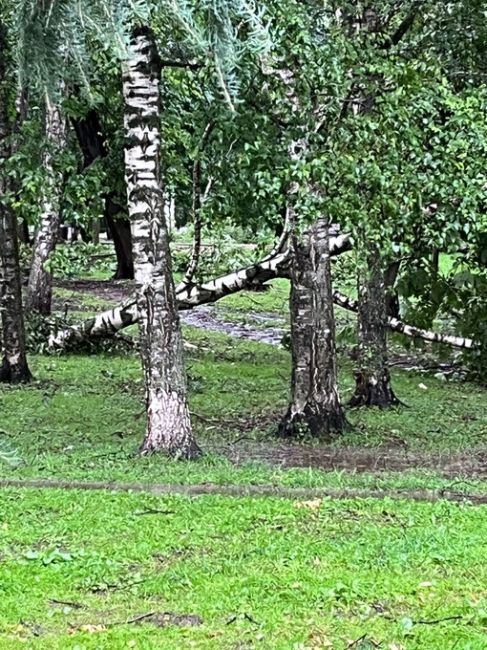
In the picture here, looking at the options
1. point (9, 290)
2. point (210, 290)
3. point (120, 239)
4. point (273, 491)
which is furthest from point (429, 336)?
point (120, 239)

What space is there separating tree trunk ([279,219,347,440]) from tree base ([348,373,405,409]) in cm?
181

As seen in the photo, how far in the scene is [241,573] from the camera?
4.74 m

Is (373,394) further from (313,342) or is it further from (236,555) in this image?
(236,555)

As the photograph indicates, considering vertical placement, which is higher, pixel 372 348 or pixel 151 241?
pixel 151 241

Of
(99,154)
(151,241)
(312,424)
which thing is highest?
(99,154)

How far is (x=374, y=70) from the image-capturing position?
7.87 m

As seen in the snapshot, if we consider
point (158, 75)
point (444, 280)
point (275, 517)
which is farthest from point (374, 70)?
point (444, 280)

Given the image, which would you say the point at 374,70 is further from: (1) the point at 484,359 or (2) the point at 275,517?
(1) the point at 484,359

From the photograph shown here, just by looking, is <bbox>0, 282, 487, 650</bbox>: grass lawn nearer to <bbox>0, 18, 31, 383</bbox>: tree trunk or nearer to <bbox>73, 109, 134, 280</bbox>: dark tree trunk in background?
<bbox>0, 18, 31, 383</bbox>: tree trunk

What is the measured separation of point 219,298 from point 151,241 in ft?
19.7

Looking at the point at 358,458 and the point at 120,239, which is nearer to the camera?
the point at 358,458

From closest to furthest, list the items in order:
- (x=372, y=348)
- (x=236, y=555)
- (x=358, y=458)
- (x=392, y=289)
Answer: (x=236, y=555), (x=358, y=458), (x=372, y=348), (x=392, y=289)

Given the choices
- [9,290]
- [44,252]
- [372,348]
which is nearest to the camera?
[372,348]

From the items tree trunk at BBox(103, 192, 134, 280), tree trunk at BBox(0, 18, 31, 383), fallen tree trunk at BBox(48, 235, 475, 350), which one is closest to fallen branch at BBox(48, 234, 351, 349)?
fallen tree trunk at BBox(48, 235, 475, 350)
